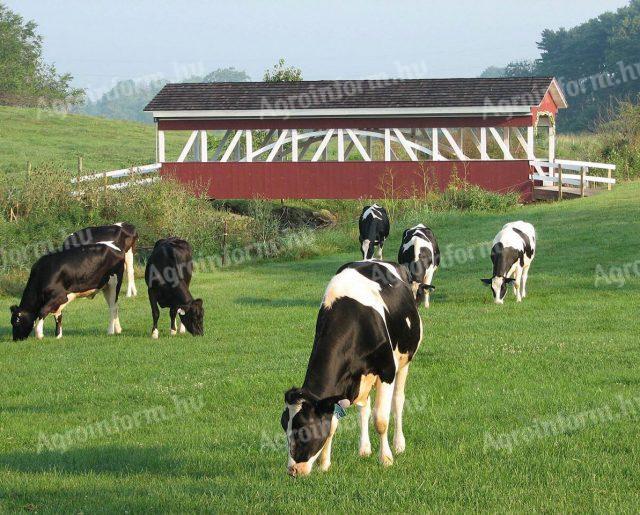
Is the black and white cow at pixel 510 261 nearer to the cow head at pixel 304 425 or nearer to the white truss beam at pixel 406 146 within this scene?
the cow head at pixel 304 425

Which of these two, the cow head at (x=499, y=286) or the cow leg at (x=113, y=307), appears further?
the cow head at (x=499, y=286)

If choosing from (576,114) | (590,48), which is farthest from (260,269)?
(590,48)

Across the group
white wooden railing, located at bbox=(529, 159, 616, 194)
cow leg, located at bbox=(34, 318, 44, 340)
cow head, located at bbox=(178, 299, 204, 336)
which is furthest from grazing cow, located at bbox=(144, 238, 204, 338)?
white wooden railing, located at bbox=(529, 159, 616, 194)

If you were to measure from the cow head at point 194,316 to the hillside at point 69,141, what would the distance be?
122 feet

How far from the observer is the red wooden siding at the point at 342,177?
38.2m

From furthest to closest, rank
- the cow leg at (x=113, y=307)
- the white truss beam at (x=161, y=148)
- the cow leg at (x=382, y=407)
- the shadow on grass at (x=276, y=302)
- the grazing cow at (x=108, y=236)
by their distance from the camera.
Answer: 1. the white truss beam at (x=161, y=148)
2. the grazing cow at (x=108, y=236)
3. the shadow on grass at (x=276, y=302)
4. the cow leg at (x=113, y=307)
5. the cow leg at (x=382, y=407)

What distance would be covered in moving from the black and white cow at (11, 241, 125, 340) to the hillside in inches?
1387

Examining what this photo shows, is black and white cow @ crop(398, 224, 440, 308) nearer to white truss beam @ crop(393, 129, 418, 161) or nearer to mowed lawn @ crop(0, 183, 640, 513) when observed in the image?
mowed lawn @ crop(0, 183, 640, 513)

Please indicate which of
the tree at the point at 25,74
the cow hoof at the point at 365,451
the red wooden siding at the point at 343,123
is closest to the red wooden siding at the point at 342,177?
the red wooden siding at the point at 343,123

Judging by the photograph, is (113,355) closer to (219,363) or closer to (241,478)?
(219,363)

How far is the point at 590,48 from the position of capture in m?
102

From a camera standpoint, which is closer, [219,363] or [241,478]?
[241,478]

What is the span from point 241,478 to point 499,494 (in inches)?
78.4

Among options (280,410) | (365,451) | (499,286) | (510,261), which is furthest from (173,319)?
(365,451)
